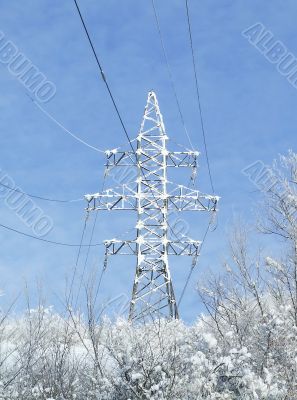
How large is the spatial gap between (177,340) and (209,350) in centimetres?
95

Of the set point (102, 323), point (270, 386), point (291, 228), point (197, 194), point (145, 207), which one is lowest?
point (270, 386)

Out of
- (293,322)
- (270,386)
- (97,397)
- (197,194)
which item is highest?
(197,194)

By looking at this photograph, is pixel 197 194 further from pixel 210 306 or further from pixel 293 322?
pixel 210 306

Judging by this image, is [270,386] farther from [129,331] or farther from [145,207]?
[145,207]

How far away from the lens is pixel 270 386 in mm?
10523

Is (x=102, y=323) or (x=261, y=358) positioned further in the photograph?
(x=102, y=323)

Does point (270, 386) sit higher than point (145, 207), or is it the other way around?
point (145, 207)

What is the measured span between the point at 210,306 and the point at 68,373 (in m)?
9.62

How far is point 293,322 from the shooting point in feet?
49.1

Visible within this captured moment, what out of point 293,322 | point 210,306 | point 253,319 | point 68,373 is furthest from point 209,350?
point 210,306

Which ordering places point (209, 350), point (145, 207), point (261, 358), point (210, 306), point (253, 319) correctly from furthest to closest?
point (210, 306)
point (253, 319)
point (145, 207)
point (261, 358)
point (209, 350)

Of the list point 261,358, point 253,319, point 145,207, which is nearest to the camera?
point 261,358

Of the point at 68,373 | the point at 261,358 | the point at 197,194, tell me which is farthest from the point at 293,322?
the point at 68,373

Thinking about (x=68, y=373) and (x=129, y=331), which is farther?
(x=68, y=373)
